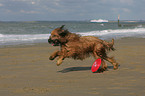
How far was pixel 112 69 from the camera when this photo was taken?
764 cm

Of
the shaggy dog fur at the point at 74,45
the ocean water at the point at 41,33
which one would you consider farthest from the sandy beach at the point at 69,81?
the ocean water at the point at 41,33

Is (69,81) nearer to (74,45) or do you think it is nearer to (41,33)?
(74,45)

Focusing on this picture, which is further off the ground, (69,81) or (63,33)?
(63,33)

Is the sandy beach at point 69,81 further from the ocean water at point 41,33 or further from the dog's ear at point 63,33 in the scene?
the ocean water at point 41,33

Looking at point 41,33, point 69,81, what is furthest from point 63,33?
point 41,33

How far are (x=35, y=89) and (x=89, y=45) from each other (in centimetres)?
257

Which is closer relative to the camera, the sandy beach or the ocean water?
the sandy beach

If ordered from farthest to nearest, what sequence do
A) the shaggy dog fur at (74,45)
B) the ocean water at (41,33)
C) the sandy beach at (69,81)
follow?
the ocean water at (41,33), the shaggy dog fur at (74,45), the sandy beach at (69,81)

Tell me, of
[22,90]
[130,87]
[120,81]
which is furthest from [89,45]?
[22,90]

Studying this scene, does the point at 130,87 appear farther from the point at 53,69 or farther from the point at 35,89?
the point at 53,69

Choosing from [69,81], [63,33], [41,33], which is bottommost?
[41,33]

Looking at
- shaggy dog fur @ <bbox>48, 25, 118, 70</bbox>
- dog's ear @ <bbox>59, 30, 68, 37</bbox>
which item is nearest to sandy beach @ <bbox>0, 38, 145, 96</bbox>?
shaggy dog fur @ <bbox>48, 25, 118, 70</bbox>

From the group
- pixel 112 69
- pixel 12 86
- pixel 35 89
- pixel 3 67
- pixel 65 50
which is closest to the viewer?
pixel 35 89

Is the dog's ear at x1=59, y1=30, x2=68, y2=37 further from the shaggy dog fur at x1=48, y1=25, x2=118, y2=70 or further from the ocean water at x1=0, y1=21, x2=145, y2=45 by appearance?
the ocean water at x1=0, y1=21, x2=145, y2=45
